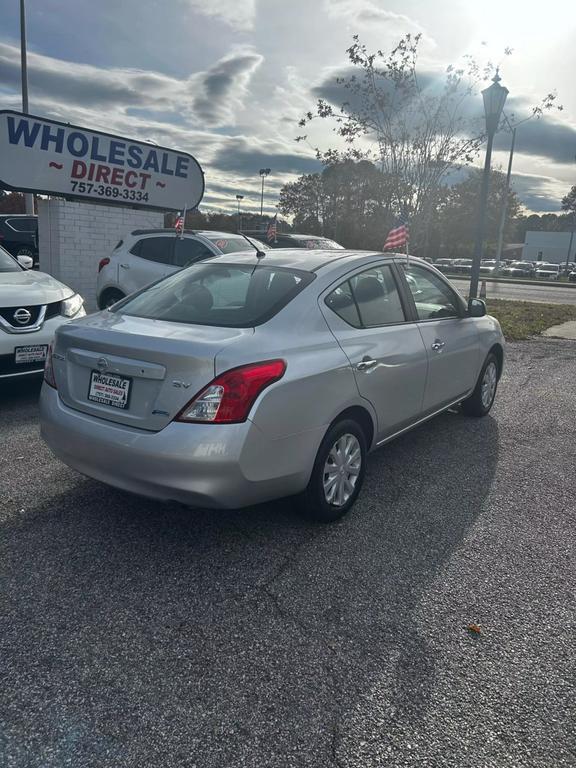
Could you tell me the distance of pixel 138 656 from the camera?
2.49 metres

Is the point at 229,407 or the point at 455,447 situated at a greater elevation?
the point at 229,407

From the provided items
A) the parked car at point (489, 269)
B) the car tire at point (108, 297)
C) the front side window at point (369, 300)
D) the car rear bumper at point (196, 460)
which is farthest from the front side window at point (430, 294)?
the parked car at point (489, 269)

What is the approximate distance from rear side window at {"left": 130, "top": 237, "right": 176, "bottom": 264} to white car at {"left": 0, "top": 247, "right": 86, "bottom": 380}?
351 centimetres

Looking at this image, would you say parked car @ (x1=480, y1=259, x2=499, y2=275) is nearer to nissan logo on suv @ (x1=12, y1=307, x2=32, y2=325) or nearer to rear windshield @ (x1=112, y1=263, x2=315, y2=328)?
nissan logo on suv @ (x1=12, y1=307, x2=32, y2=325)

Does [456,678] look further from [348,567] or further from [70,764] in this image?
[70,764]

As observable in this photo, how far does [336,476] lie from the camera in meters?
3.65

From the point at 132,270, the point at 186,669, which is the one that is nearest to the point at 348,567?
the point at 186,669

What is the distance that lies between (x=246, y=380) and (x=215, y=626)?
114 centimetres

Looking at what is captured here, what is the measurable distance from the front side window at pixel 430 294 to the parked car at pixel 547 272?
56.0m

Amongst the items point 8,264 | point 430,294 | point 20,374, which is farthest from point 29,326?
point 430,294

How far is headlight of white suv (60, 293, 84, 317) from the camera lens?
6250 mm

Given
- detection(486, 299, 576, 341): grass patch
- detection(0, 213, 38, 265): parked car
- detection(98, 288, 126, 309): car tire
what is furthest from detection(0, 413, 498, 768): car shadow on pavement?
detection(0, 213, 38, 265): parked car

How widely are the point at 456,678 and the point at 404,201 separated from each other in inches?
603

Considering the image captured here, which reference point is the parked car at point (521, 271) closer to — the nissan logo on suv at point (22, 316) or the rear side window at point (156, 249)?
the rear side window at point (156, 249)
